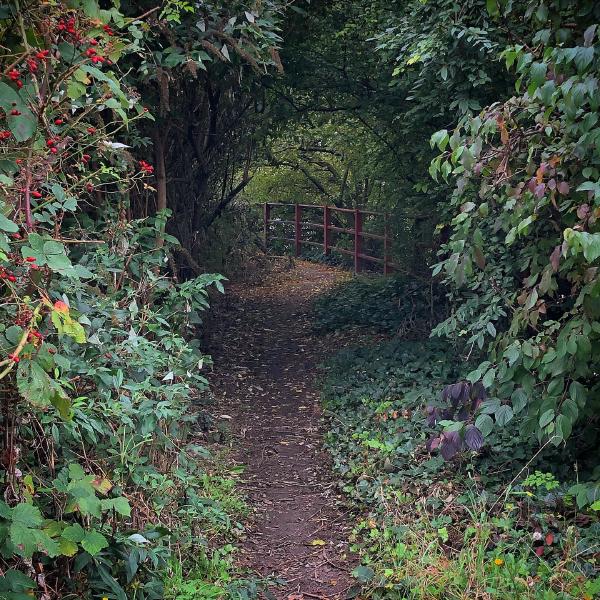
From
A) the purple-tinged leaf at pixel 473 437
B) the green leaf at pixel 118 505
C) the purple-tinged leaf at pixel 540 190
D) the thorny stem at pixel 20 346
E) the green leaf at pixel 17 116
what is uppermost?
the green leaf at pixel 17 116

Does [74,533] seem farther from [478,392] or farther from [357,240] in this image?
[357,240]

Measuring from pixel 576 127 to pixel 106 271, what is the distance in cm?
274

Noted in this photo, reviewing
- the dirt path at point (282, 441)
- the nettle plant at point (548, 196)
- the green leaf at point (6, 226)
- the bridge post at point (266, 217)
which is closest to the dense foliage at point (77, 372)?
the green leaf at point (6, 226)

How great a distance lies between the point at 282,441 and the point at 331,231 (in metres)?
11.0

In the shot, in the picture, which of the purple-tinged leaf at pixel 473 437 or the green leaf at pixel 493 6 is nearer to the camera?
the green leaf at pixel 493 6

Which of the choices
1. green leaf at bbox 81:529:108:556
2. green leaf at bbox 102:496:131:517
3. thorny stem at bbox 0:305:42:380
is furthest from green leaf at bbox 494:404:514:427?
thorny stem at bbox 0:305:42:380

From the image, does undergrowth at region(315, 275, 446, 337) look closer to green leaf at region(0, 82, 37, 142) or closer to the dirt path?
the dirt path

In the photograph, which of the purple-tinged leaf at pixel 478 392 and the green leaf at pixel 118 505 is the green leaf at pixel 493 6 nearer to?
the purple-tinged leaf at pixel 478 392

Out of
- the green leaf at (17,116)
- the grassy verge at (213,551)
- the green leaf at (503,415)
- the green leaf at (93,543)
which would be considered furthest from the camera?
the green leaf at (503,415)

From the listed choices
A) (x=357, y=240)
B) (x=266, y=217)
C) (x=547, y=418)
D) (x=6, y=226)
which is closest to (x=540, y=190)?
(x=547, y=418)

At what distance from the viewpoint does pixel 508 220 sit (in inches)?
179

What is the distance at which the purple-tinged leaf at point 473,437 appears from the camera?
4.16 m

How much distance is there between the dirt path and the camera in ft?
14.8

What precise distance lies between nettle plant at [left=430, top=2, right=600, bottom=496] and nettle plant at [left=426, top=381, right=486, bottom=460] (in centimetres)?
18
